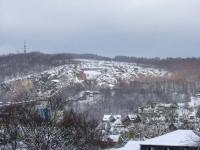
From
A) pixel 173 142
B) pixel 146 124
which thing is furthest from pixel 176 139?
pixel 146 124

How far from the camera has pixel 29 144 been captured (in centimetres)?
3562

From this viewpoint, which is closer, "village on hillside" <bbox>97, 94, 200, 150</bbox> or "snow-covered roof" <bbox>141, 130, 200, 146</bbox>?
"snow-covered roof" <bbox>141, 130, 200, 146</bbox>

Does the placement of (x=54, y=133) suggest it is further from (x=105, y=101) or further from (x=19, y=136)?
(x=105, y=101)

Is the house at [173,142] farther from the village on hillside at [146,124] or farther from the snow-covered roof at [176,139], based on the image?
the village on hillside at [146,124]

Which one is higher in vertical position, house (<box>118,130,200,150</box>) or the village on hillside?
house (<box>118,130,200,150</box>)

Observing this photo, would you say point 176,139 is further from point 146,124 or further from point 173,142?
point 146,124

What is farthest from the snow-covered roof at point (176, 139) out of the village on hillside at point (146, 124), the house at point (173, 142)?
the village on hillside at point (146, 124)

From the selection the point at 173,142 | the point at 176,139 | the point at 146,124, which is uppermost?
the point at 176,139

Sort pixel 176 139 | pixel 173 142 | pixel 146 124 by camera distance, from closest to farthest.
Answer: pixel 173 142 < pixel 176 139 < pixel 146 124

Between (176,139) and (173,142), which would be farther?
(176,139)

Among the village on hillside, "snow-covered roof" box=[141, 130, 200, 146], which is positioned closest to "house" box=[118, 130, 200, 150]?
"snow-covered roof" box=[141, 130, 200, 146]

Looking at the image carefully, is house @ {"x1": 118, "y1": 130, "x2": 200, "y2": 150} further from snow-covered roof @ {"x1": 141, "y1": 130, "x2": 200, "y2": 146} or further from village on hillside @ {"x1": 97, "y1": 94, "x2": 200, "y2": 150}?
village on hillside @ {"x1": 97, "y1": 94, "x2": 200, "y2": 150}

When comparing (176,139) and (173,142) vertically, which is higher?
(176,139)

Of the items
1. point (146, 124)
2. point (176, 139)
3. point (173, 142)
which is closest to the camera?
point (173, 142)
